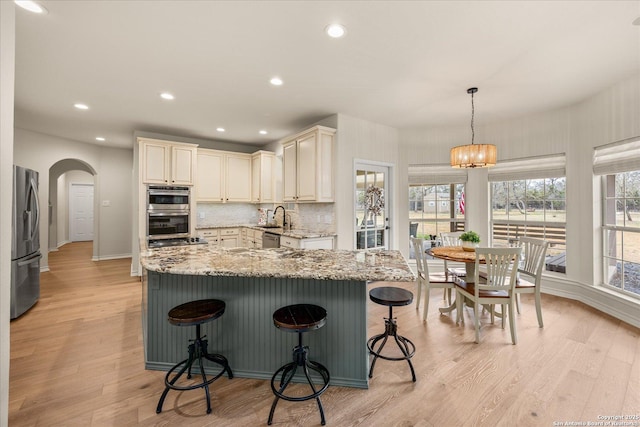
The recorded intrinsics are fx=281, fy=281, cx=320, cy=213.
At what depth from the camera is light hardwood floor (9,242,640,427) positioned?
1756mm

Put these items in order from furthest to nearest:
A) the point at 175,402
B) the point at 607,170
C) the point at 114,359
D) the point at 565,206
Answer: the point at 565,206 → the point at 607,170 → the point at 114,359 → the point at 175,402

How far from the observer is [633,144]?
10.2 ft

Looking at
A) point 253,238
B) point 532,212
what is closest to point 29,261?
point 253,238

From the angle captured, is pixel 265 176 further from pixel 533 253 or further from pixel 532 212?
pixel 532 212

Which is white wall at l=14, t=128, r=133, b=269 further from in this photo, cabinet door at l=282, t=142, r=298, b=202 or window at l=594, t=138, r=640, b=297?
window at l=594, t=138, r=640, b=297

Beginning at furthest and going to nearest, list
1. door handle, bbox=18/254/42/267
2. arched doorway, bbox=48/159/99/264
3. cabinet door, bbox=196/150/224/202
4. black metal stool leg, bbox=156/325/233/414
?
arched doorway, bbox=48/159/99/264 → cabinet door, bbox=196/150/224/202 → door handle, bbox=18/254/42/267 → black metal stool leg, bbox=156/325/233/414

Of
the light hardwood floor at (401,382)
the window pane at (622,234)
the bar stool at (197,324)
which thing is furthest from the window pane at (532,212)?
the bar stool at (197,324)

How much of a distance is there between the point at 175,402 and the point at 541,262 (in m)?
3.55

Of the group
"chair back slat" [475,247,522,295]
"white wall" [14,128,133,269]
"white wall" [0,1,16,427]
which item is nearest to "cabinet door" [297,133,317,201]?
"chair back slat" [475,247,522,295]

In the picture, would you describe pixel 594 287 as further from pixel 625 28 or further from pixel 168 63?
pixel 168 63

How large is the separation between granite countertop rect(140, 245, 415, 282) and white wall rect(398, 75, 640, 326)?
3132 mm

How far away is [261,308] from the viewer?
2115 millimetres

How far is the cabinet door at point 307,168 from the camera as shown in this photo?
13.6ft

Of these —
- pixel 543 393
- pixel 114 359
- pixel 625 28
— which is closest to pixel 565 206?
pixel 625 28
